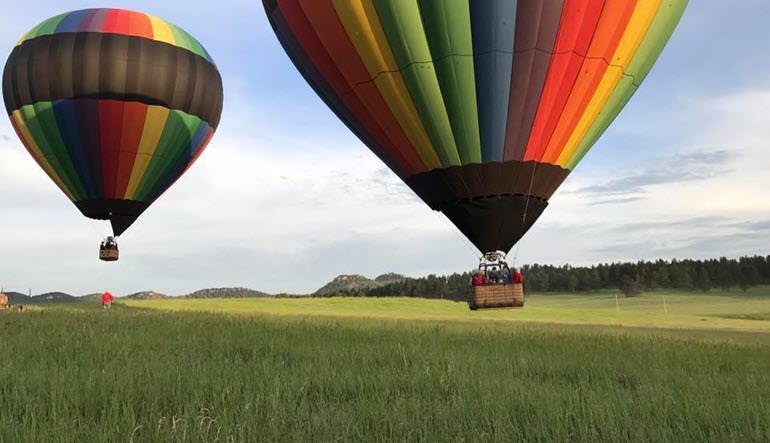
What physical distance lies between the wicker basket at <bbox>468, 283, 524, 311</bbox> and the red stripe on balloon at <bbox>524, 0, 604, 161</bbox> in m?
3.16

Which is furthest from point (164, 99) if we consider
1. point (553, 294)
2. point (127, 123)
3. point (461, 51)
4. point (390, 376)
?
point (553, 294)

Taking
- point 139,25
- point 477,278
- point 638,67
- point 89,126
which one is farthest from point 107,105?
point 638,67

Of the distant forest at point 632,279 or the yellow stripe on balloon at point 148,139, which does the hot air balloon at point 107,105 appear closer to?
the yellow stripe on balloon at point 148,139

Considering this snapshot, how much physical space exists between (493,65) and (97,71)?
19315 millimetres

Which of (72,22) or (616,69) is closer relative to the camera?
(616,69)

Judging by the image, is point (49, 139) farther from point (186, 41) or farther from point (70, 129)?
point (186, 41)

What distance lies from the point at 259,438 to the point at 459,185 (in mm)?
11115

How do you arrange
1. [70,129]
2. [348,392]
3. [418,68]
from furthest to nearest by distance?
[70,129], [418,68], [348,392]

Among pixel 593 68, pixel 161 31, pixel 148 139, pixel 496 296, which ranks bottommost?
pixel 496 296

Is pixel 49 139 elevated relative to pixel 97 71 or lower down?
lower down

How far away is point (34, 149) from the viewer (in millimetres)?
27391

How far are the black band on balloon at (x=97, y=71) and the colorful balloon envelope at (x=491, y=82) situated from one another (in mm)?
14358

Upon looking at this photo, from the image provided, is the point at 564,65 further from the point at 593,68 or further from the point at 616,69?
the point at 616,69

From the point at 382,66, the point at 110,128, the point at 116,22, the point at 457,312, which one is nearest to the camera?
the point at 382,66
